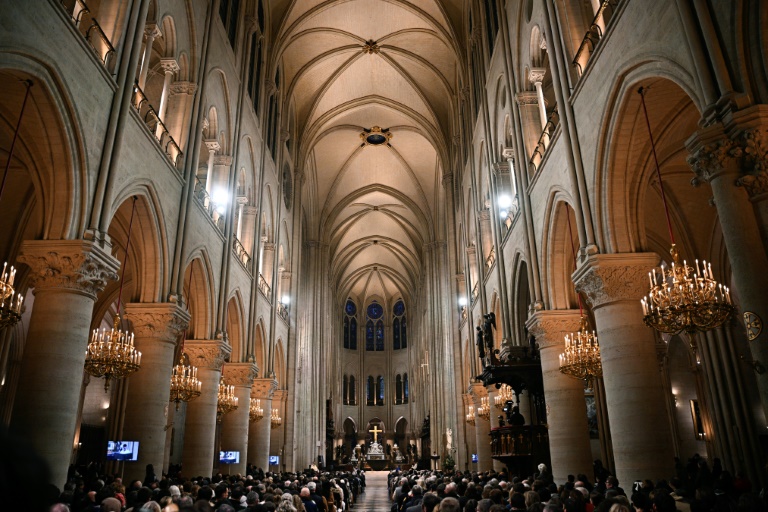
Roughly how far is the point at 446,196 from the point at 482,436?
1297cm

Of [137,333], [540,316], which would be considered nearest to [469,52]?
[540,316]

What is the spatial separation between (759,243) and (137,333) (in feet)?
37.3

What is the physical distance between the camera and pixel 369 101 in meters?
31.6

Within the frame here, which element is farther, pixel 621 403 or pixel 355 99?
pixel 355 99

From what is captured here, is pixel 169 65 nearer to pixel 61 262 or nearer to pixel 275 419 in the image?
pixel 61 262

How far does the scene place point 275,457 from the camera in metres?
24.7

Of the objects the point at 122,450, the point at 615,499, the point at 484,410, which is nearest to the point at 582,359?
the point at 615,499

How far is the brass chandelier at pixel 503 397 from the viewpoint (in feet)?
57.0

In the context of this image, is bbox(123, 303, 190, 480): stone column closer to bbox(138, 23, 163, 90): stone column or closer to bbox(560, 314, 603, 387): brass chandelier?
bbox(138, 23, 163, 90): stone column

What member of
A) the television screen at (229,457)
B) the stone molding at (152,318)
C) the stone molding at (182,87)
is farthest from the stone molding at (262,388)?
the stone molding at (182,87)

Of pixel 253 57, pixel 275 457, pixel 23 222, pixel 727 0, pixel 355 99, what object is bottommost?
pixel 275 457

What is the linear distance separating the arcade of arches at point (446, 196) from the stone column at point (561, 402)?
0.05 m

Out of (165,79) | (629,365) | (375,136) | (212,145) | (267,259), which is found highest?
(375,136)

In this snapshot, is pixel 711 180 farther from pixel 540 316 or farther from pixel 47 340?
pixel 47 340
